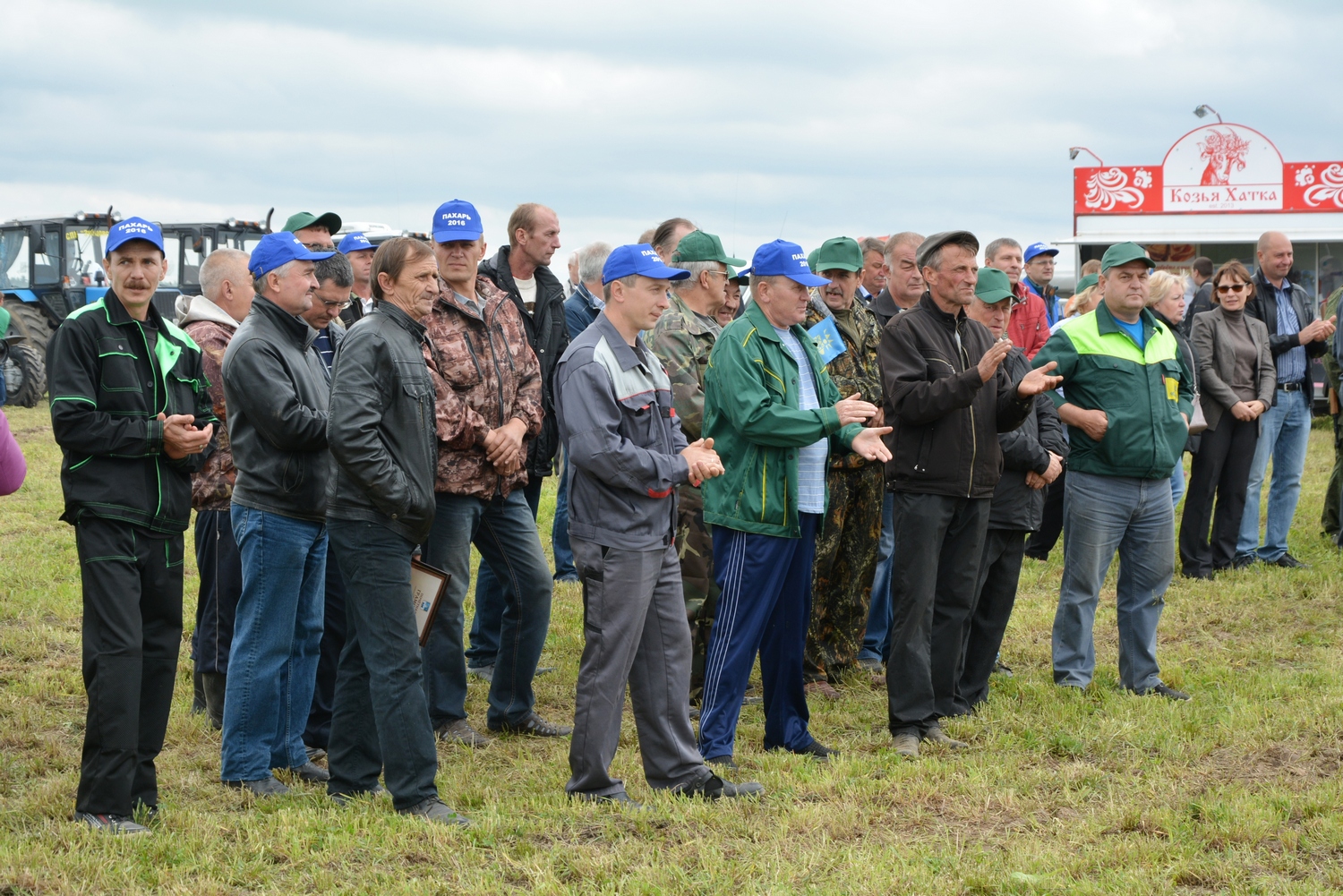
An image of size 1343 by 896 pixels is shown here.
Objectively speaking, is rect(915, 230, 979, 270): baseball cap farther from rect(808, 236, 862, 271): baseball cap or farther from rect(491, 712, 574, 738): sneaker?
rect(491, 712, 574, 738): sneaker

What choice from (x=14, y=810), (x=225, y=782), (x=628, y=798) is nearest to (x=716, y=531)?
(x=628, y=798)

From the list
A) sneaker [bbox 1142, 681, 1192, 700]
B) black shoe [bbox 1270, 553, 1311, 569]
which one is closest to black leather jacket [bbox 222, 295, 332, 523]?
sneaker [bbox 1142, 681, 1192, 700]

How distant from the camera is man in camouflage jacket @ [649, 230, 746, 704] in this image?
239 inches

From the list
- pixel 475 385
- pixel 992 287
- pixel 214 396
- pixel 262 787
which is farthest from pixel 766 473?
pixel 214 396

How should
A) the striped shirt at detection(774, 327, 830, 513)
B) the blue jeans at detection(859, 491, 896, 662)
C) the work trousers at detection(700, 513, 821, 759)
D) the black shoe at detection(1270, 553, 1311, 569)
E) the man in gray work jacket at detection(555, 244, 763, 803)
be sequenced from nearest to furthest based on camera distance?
the man in gray work jacket at detection(555, 244, 763, 803)
the work trousers at detection(700, 513, 821, 759)
the striped shirt at detection(774, 327, 830, 513)
the blue jeans at detection(859, 491, 896, 662)
the black shoe at detection(1270, 553, 1311, 569)

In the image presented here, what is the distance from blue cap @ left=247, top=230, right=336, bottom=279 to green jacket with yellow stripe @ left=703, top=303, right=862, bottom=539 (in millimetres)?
1680

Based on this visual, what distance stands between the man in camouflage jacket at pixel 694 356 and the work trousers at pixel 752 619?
2.33 feet

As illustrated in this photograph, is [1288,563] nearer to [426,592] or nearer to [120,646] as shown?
[426,592]

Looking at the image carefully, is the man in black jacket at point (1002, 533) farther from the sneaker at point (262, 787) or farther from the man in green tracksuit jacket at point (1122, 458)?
the sneaker at point (262, 787)

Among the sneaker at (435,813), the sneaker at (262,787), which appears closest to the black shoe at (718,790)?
the sneaker at (435,813)

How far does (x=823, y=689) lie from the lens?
265 inches

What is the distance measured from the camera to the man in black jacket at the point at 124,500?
14.1 feet

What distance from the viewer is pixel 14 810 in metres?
4.64

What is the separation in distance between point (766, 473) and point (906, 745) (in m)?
1.43
